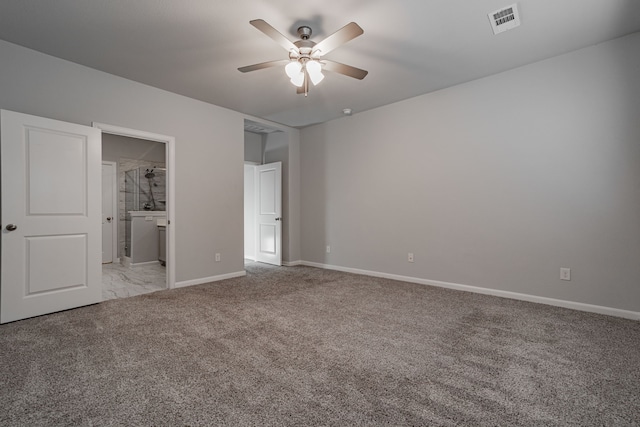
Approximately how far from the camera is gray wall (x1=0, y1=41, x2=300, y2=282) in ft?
9.75

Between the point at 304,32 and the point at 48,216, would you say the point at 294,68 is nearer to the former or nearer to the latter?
the point at 304,32

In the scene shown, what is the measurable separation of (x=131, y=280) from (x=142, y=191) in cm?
257

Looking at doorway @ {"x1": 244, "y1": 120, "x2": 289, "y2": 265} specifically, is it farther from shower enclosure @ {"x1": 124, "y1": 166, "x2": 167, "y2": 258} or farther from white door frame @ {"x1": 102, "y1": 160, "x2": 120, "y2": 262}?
white door frame @ {"x1": 102, "y1": 160, "x2": 120, "y2": 262}

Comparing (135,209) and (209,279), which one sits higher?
(135,209)

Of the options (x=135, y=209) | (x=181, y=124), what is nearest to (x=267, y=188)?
(x=181, y=124)

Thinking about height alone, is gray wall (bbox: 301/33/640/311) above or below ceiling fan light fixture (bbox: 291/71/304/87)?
below

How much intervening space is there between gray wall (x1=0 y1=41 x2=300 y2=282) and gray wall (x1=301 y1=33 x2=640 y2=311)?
1.88 meters

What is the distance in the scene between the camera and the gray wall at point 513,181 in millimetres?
2857

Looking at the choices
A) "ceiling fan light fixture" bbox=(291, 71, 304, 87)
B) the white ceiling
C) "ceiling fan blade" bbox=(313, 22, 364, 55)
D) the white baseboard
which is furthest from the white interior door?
"ceiling fan blade" bbox=(313, 22, 364, 55)

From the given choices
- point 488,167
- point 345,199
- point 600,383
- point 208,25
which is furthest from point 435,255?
point 208,25

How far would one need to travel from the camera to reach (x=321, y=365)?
6.41 ft

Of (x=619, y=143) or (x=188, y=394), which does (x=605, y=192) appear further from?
(x=188, y=394)

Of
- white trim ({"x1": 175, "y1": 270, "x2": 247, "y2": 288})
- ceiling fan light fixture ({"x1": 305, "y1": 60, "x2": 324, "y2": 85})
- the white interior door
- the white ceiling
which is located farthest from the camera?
the white interior door

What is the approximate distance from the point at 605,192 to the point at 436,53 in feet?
6.93
